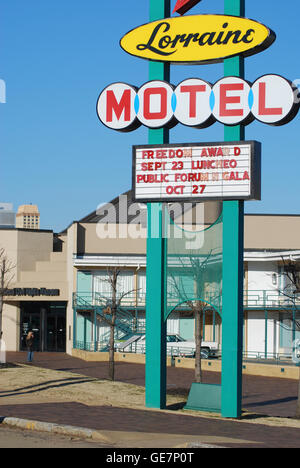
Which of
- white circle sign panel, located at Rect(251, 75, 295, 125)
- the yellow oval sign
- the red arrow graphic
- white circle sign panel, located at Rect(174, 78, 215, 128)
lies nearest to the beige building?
white circle sign panel, located at Rect(174, 78, 215, 128)

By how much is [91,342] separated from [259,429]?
35656 mm

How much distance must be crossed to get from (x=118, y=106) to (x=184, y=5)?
315cm

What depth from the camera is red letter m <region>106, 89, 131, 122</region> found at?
2048cm

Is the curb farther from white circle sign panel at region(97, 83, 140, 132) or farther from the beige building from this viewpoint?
the beige building

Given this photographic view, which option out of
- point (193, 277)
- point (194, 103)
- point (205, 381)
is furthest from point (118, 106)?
point (205, 381)

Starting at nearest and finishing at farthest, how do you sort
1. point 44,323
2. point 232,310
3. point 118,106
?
point 232,310, point 118,106, point 44,323

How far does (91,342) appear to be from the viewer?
5116 cm

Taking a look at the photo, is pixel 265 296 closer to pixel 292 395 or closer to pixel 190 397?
pixel 292 395

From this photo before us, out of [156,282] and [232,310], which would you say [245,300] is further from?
[232,310]

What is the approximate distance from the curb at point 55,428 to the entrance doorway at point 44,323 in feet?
122

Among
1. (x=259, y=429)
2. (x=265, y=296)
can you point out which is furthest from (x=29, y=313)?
(x=259, y=429)

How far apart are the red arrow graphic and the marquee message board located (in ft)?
11.8

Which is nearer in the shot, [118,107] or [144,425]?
[144,425]

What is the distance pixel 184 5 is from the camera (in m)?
20.1
